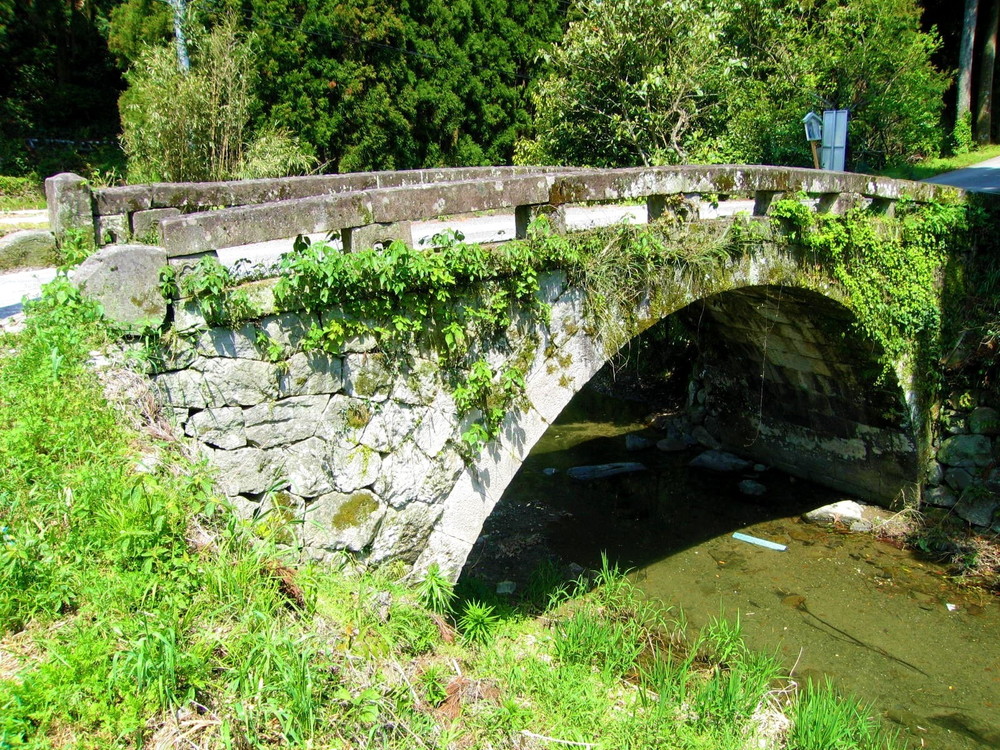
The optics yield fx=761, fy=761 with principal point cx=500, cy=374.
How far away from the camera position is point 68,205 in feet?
16.3

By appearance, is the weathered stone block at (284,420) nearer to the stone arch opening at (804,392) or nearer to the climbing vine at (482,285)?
the climbing vine at (482,285)

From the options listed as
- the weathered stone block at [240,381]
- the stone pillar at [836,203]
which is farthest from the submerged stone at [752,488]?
the weathered stone block at [240,381]

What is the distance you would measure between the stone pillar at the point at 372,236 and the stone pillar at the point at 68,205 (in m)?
1.74

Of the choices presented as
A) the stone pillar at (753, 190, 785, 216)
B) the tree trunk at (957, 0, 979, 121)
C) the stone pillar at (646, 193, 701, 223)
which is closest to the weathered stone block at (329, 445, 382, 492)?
the stone pillar at (646, 193, 701, 223)

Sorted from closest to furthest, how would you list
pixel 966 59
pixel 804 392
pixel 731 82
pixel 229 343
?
pixel 229 343 < pixel 804 392 < pixel 731 82 < pixel 966 59

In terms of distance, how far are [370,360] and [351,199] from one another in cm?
102

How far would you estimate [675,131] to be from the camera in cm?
1202

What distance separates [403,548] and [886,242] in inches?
255

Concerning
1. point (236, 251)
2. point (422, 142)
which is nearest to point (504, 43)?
point (422, 142)

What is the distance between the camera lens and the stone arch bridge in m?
4.45

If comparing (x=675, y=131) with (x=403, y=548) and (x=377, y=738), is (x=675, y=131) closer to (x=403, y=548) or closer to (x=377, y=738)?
(x=403, y=548)

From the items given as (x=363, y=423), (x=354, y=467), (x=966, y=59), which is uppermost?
(x=966, y=59)

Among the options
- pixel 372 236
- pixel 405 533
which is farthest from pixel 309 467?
pixel 372 236

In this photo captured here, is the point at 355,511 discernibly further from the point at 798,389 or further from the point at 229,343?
the point at 798,389
